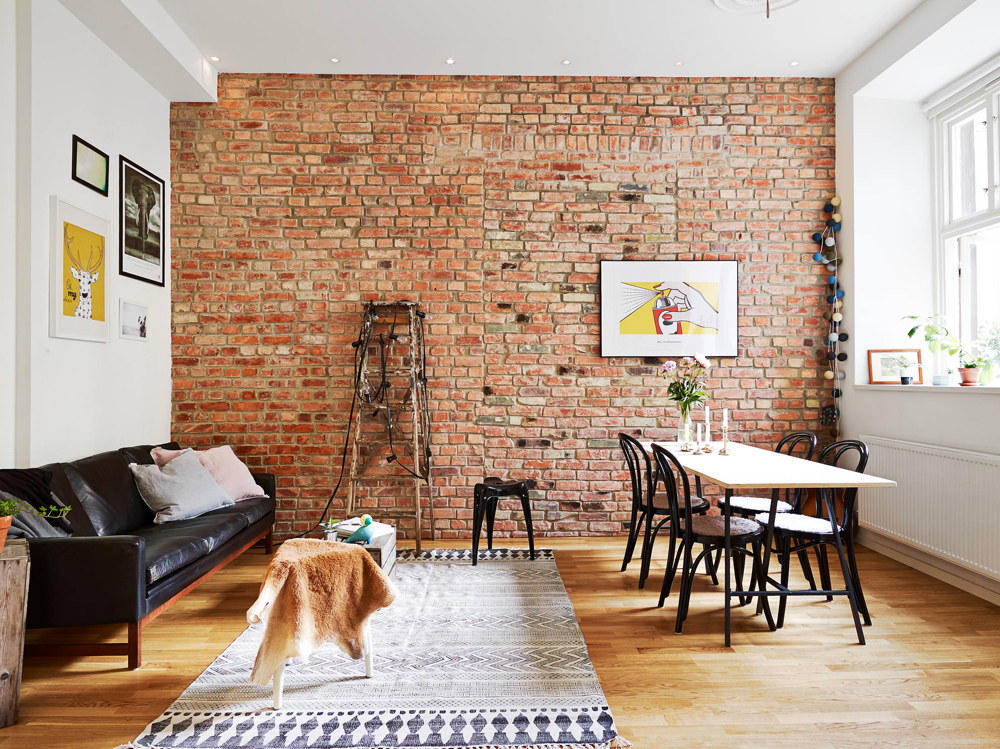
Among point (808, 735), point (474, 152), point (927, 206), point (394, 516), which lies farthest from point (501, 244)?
point (808, 735)

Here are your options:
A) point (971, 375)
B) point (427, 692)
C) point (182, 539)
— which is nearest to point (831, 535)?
point (971, 375)

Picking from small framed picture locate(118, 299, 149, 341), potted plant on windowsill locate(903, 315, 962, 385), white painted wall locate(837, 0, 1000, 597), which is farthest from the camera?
white painted wall locate(837, 0, 1000, 597)

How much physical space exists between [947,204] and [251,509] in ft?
16.0

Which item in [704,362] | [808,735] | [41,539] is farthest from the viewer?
[704,362]

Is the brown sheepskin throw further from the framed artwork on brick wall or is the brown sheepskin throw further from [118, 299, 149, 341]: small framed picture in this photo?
the framed artwork on brick wall

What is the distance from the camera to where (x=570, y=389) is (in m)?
4.63

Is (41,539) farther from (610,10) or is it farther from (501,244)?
(610,10)

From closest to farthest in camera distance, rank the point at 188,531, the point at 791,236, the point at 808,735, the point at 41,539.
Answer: the point at 808,735 < the point at 41,539 < the point at 188,531 < the point at 791,236

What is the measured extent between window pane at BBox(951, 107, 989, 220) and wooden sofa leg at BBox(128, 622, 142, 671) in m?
5.09

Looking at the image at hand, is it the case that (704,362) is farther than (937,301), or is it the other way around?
(937,301)

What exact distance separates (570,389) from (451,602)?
187cm

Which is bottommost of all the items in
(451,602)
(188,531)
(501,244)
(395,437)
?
(451,602)

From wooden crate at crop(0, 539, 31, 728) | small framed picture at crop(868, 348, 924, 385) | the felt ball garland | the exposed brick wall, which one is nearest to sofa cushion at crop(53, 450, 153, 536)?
wooden crate at crop(0, 539, 31, 728)

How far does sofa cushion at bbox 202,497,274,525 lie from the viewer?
3629mm
